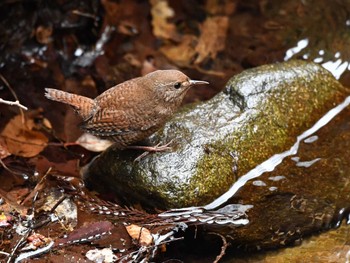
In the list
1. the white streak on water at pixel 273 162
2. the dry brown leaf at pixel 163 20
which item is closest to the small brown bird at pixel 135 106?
the white streak on water at pixel 273 162

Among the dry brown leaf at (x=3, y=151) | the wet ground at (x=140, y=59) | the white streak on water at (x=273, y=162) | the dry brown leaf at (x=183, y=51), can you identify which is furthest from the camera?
the dry brown leaf at (x=183, y=51)

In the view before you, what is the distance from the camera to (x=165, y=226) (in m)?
4.40

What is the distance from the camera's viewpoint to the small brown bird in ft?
14.8

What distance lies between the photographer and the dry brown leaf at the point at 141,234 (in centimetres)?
425

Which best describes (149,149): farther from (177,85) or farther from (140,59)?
(140,59)

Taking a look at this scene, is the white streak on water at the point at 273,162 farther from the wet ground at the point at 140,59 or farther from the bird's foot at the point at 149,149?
the bird's foot at the point at 149,149

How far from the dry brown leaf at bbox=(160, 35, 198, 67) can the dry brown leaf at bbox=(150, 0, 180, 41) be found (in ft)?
0.45

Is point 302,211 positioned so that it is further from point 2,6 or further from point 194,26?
point 2,6

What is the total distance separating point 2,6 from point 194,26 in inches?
92.3

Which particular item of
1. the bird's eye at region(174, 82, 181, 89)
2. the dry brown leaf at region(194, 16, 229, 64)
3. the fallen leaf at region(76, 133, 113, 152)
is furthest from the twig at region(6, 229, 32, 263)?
the dry brown leaf at region(194, 16, 229, 64)

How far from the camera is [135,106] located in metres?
4.55

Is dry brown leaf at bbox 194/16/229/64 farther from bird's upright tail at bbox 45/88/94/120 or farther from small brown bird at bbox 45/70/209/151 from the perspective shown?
bird's upright tail at bbox 45/88/94/120

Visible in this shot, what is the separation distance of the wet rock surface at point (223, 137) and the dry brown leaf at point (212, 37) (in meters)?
1.71

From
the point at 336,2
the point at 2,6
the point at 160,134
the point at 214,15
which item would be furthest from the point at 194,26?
the point at 160,134
